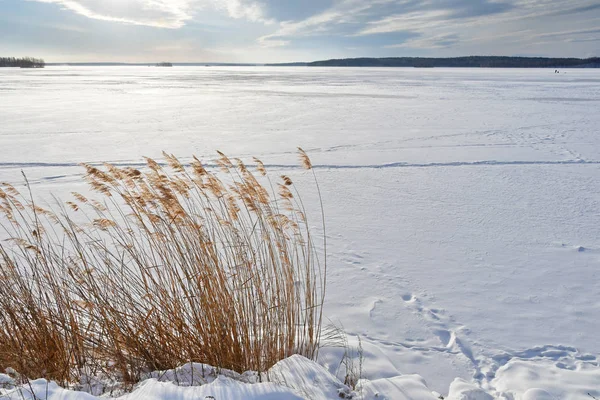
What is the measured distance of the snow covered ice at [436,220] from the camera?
2.96 metres

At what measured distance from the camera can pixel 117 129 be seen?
12.3 metres

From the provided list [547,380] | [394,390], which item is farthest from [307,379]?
[547,380]

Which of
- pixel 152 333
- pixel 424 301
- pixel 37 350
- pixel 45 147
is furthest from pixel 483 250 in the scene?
pixel 45 147

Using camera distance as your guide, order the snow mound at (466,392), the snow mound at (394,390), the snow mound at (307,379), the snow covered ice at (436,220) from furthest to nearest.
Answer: the snow covered ice at (436,220) < the snow mound at (466,392) < the snow mound at (394,390) < the snow mound at (307,379)

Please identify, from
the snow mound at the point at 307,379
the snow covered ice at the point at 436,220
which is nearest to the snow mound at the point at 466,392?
the snow covered ice at the point at 436,220

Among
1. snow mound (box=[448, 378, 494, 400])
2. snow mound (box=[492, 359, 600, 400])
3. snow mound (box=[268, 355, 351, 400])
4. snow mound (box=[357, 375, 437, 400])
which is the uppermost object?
snow mound (box=[268, 355, 351, 400])

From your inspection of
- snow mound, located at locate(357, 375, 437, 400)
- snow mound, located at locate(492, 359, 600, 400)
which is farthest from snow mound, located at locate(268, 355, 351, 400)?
snow mound, located at locate(492, 359, 600, 400)

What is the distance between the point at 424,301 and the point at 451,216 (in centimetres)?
244

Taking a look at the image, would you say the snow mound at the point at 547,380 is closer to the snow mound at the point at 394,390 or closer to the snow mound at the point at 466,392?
the snow mound at the point at 466,392

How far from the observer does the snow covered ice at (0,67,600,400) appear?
2.96 meters

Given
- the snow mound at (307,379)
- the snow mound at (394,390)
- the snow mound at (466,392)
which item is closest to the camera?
the snow mound at (307,379)

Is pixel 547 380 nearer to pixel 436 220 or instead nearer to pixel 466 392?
pixel 466 392

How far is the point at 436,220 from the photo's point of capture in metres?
→ 5.69

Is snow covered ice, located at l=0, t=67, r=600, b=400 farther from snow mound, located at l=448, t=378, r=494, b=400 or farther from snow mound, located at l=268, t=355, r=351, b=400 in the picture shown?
snow mound, located at l=268, t=355, r=351, b=400
